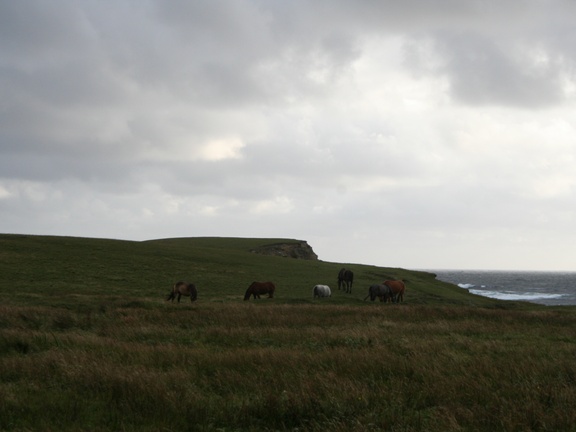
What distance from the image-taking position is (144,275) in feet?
154

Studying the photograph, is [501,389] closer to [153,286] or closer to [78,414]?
[78,414]

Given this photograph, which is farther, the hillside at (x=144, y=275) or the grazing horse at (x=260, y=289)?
the grazing horse at (x=260, y=289)

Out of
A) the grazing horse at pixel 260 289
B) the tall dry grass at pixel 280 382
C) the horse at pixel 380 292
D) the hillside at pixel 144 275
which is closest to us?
the tall dry grass at pixel 280 382

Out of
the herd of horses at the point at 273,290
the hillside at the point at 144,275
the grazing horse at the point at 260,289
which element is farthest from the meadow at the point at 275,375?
the grazing horse at the point at 260,289

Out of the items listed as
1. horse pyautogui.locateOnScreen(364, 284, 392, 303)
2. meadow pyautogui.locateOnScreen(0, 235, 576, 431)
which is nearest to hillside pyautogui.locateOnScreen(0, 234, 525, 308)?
horse pyautogui.locateOnScreen(364, 284, 392, 303)

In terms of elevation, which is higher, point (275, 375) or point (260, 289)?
point (275, 375)

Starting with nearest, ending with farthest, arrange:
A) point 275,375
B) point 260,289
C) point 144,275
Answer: point 275,375
point 260,289
point 144,275

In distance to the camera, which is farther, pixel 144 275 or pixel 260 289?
pixel 144 275

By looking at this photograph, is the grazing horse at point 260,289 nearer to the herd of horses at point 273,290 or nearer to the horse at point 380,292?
the herd of horses at point 273,290

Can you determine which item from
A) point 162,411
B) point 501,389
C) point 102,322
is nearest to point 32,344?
point 102,322

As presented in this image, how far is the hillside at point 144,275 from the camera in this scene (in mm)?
35844

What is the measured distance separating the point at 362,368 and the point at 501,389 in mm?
2764

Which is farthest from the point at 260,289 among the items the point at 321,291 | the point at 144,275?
the point at 144,275

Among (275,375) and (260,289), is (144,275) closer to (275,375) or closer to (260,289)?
(260,289)
